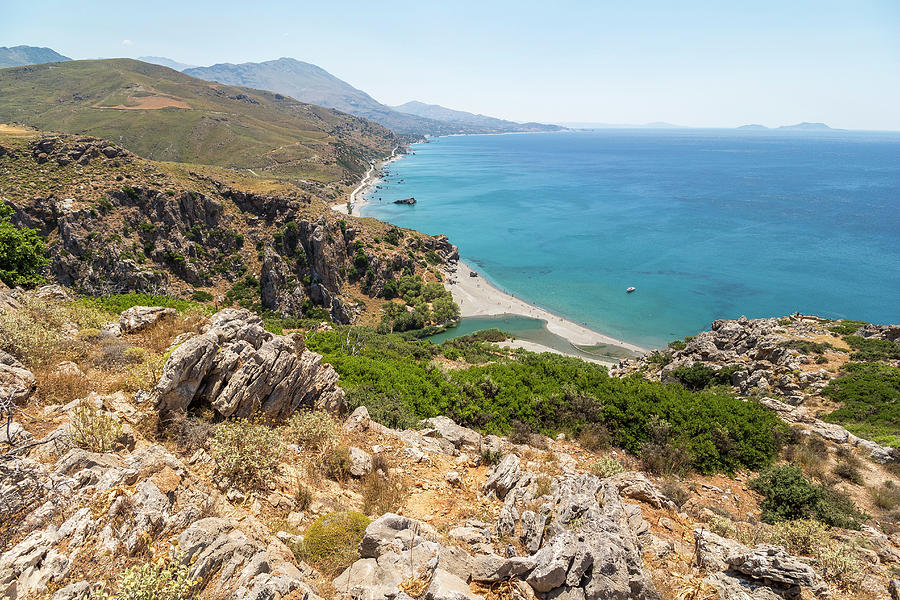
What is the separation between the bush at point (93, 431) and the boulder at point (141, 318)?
23.5ft

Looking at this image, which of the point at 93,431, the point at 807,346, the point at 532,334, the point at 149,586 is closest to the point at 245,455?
the point at 93,431

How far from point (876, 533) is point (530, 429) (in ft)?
36.7

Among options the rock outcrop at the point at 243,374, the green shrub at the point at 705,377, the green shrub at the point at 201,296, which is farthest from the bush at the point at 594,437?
the green shrub at the point at 201,296

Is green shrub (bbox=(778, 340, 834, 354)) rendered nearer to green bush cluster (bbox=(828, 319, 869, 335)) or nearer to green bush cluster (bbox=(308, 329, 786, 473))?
green bush cluster (bbox=(828, 319, 869, 335))

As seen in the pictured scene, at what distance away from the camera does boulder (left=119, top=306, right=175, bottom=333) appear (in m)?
14.4

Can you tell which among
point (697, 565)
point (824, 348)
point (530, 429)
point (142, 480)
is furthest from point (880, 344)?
point (142, 480)

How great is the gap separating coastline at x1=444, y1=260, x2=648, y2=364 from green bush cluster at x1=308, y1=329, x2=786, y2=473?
36257 millimetres

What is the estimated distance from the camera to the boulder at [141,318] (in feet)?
47.3

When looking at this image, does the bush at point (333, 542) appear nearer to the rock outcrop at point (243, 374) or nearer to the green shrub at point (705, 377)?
the rock outcrop at point (243, 374)

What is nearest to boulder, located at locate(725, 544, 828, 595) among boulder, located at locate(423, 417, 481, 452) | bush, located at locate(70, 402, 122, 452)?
boulder, located at locate(423, 417, 481, 452)

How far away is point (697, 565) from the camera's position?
871cm

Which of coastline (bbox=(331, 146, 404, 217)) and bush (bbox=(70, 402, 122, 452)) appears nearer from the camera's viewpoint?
bush (bbox=(70, 402, 122, 452))

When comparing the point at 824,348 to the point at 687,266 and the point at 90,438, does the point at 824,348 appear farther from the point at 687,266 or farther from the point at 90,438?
the point at 687,266

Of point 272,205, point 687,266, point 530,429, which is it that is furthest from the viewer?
point 687,266
